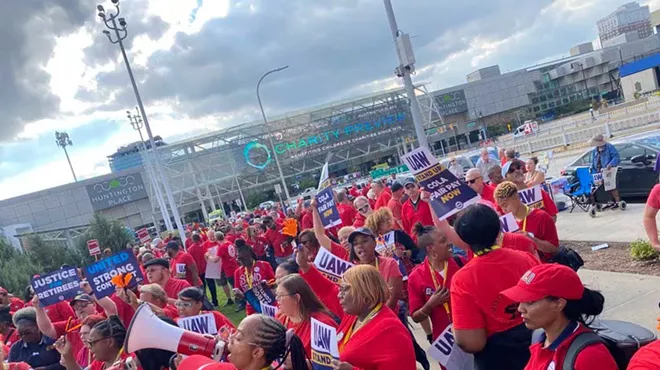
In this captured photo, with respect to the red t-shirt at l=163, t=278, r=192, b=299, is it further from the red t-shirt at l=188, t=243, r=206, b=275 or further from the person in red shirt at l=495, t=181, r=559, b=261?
the red t-shirt at l=188, t=243, r=206, b=275

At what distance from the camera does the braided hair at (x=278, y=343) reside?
2430mm

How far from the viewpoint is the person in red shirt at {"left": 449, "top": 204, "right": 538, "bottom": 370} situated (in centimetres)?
266

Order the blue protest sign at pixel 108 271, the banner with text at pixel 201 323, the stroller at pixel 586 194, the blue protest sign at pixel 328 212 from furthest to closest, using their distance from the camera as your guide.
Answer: the stroller at pixel 586 194 → the blue protest sign at pixel 328 212 → the blue protest sign at pixel 108 271 → the banner with text at pixel 201 323

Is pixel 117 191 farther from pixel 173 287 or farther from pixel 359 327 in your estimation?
pixel 359 327

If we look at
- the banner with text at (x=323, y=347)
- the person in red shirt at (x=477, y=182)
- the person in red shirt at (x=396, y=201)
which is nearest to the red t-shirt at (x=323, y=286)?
the banner with text at (x=323, y=347)

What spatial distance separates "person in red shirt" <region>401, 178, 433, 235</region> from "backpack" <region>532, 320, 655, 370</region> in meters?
4.12

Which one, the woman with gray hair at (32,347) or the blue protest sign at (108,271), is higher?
the blue protest sign at (108,271)

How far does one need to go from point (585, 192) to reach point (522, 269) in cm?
930

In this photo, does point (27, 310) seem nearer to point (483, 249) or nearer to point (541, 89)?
point (483, 249)

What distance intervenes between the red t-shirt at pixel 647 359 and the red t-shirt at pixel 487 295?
939 mm

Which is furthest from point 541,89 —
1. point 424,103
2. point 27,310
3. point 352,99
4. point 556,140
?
point 27,310

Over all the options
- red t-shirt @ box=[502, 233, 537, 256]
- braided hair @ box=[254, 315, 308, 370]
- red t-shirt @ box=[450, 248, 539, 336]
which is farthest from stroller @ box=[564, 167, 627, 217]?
braided hair @ box=[254, 315, 308, 370]

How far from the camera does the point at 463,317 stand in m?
2.69

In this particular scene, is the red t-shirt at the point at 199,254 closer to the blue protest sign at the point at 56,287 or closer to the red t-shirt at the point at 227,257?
the red t-shirt at the point at 227,257
